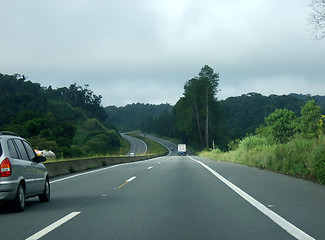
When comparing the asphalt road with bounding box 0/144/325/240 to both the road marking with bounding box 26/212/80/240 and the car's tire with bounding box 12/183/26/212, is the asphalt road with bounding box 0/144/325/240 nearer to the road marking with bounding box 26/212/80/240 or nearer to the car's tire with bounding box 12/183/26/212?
the road marking with bounding box 26/212/80/240

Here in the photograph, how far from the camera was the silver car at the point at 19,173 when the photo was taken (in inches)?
347

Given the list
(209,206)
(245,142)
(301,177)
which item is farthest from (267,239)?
(245,142)

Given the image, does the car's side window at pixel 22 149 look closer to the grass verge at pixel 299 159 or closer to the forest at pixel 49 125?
the grass verge at pixel 299 159

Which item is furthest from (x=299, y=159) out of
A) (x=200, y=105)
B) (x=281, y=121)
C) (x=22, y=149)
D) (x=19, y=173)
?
(x=200, y=105)

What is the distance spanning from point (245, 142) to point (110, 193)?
1052 inches

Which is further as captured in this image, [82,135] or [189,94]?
[82,135]

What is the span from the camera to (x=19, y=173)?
933cm

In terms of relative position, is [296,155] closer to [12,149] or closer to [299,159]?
[299,159]

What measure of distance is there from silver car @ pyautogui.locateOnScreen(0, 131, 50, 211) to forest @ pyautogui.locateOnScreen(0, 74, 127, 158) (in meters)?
30.2

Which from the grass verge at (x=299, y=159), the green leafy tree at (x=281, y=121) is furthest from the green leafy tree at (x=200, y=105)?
the grass verge at (x=299, y=159)

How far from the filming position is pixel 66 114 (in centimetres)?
17438

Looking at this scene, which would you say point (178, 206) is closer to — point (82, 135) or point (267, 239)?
point (267, 239)

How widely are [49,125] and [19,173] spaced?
91.6 m

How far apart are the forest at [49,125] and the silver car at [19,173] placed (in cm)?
3024
